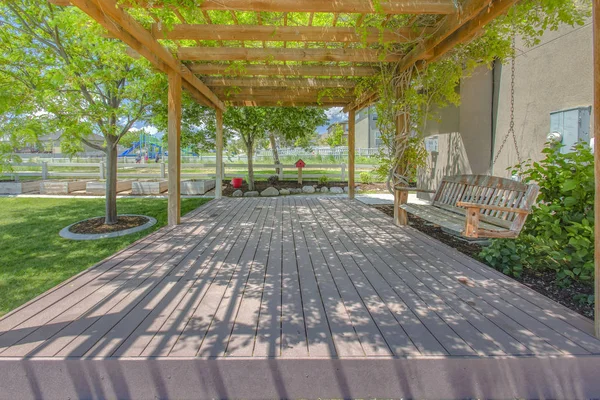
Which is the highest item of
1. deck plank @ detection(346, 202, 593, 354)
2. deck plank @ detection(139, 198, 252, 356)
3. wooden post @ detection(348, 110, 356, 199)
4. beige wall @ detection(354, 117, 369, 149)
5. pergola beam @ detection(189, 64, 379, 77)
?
beige wall @ detection(354, 117, 369, 149)

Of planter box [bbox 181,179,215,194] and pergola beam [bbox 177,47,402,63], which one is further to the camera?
planter box [bbox 181,179,215,194]

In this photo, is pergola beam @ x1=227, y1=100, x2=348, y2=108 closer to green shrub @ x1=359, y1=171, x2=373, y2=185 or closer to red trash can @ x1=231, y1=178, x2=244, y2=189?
red trash can @ x1=231, y1=178, x2=244, y2=189

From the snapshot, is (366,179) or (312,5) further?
(366,179)

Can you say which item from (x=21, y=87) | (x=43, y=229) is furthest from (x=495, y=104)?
(x=43, y=229)

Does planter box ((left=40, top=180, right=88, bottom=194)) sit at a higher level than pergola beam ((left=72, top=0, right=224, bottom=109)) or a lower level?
lower

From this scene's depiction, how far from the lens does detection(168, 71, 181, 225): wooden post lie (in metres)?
5.09

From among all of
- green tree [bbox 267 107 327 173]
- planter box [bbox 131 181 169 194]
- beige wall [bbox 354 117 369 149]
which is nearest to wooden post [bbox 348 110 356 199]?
green tree [bbox 267 107 327 173]

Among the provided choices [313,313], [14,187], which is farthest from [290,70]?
[14,187]

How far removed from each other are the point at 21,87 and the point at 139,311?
401cm

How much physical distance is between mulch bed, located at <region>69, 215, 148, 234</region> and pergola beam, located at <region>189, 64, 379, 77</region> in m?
2.63

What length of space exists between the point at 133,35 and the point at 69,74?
143cm

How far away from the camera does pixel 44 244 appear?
4.38 metres

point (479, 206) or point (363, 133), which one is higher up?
point (363, 133)

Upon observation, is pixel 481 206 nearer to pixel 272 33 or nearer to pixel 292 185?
pixel 272 33
